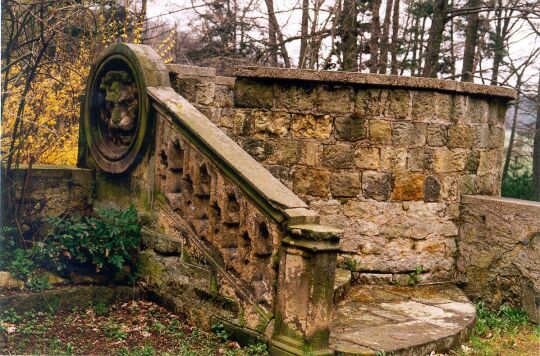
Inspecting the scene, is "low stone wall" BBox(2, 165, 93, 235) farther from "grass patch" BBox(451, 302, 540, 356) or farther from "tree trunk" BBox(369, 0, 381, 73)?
"tree trunk" BBox(369, 0, 381, 73)

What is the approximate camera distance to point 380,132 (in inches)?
227

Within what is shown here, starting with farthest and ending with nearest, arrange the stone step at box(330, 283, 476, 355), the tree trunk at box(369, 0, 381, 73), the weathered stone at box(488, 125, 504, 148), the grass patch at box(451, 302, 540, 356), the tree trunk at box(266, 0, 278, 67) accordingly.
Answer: the tree trunk at box(266, 0, 278, 67) → the tree trunk at box(369, 0, 381, 73) → the weathered stone at box(488, 125, 504, 148) → the grass patch at box(451, 302, 540, 356) → the stone step at box(330, 283, 476, 355)

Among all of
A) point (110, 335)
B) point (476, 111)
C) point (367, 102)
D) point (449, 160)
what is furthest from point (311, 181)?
point (110, 335)

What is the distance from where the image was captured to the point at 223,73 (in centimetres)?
1653

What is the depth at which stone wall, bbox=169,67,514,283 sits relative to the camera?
18.9ft

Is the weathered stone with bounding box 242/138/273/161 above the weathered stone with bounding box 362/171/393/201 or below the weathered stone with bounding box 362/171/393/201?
above

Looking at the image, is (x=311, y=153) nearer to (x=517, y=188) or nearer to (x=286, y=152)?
(x=286, y=152)

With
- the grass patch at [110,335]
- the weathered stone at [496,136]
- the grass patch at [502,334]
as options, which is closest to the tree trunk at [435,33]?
the weathered stone at [496,136]

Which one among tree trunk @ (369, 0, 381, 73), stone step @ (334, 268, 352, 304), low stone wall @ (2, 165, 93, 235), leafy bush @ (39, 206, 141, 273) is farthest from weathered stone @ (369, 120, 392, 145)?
tree trunk @ (369, 0, 381, 73)

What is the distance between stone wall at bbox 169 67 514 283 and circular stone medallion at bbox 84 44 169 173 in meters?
0.90

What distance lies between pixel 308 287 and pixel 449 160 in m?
2.70

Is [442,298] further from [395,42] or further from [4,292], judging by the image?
[395,42]

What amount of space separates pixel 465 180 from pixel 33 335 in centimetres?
411

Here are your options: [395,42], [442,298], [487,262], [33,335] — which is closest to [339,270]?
[442,298]
